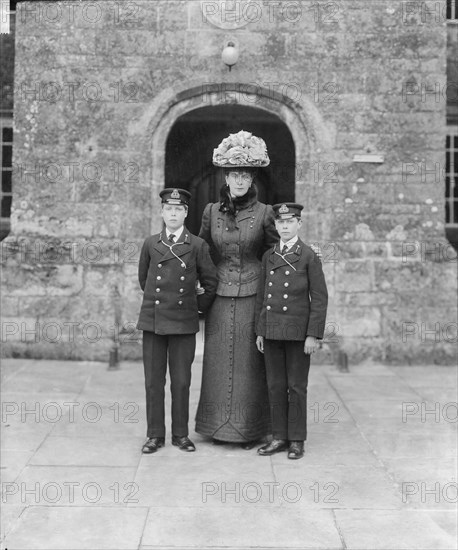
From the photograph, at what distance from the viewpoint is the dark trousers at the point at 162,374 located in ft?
16.0

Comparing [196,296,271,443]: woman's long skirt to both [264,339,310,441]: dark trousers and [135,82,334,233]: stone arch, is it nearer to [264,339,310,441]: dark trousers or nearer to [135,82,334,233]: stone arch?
[264,339,310,441]: dark trousers

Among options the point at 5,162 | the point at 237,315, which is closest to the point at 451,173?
the point at 237,315

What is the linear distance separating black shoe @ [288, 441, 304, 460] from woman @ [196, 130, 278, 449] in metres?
0.30

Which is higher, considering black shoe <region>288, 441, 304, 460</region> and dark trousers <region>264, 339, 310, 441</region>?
dark trousers <region>264, 339, 310, 441</region>

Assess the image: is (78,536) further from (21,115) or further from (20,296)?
(21,115)

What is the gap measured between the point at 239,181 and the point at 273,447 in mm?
1819

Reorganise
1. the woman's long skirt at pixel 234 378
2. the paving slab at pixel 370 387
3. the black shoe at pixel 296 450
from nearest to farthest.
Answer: the black shoe at pixel 296 450 → the woman's long skirt at pixel 234 378 → the paving slab at pixel 370 387

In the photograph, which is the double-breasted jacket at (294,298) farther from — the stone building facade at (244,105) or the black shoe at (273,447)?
the stone building facade at (244,105)

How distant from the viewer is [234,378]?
194 inches

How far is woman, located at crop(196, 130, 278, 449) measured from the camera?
489 centimetres

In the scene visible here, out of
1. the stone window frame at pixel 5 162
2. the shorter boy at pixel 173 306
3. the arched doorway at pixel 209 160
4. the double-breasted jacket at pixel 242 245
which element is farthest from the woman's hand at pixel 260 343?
the arched doorway at pixel 209 160

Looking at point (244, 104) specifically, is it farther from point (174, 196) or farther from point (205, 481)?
point (205, 481)

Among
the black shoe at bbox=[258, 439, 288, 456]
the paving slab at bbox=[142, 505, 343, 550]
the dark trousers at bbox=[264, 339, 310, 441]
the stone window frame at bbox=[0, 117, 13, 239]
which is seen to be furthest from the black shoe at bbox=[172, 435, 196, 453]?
the stone window frame at bbox=[0, 117, 13, 239]

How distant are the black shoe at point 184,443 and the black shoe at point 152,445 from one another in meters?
0.09
